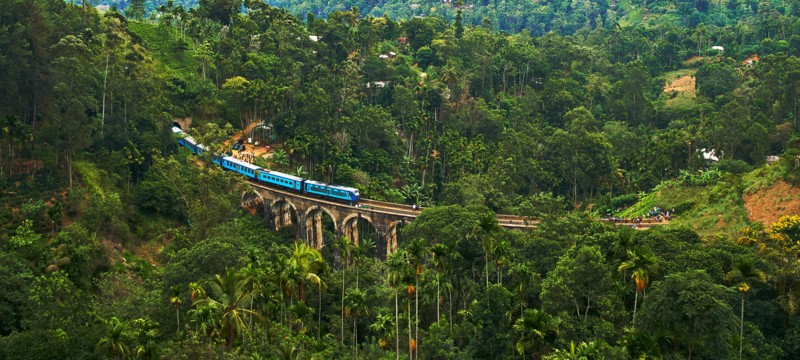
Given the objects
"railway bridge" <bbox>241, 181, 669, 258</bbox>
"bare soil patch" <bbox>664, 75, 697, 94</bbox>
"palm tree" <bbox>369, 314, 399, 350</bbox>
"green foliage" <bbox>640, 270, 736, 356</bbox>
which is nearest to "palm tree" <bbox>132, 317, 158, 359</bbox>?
"palm tree" <bbox>369, 314, 399, 350</bbox>

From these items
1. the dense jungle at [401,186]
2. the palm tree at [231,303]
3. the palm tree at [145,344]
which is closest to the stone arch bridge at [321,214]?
the dense jungle at [401,186]

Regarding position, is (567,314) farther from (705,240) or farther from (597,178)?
(597,178)

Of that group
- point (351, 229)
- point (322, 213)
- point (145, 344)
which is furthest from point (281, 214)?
point (145, 344)

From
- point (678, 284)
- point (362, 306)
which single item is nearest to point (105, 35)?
point (362, 306)

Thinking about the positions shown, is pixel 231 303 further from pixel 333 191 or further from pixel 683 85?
pixel 683 85

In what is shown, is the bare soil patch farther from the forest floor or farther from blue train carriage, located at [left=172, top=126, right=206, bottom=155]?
blue train carriage, located at [left=172, top=126, right=206, bottom=155]

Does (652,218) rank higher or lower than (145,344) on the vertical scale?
lower

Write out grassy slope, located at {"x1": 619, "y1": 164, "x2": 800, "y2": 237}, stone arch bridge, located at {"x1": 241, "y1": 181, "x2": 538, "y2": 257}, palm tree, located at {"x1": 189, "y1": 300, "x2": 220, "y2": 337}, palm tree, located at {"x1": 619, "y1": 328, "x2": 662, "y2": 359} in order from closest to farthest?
palm tree, located at {"x1": 619, "y1": 328, "x2": 662, "y2": 359} < palm tree, located at {"x1": 189, "y1": 300, "x2": 220, "y2": 337} < grassy slope, located at {"x1": 619, "y1": 164, "x2": 800, "y2": 237} < stone arch bridge, located at {"x1": 241, "y1": 181, "x2": 538, "y2": 257}
